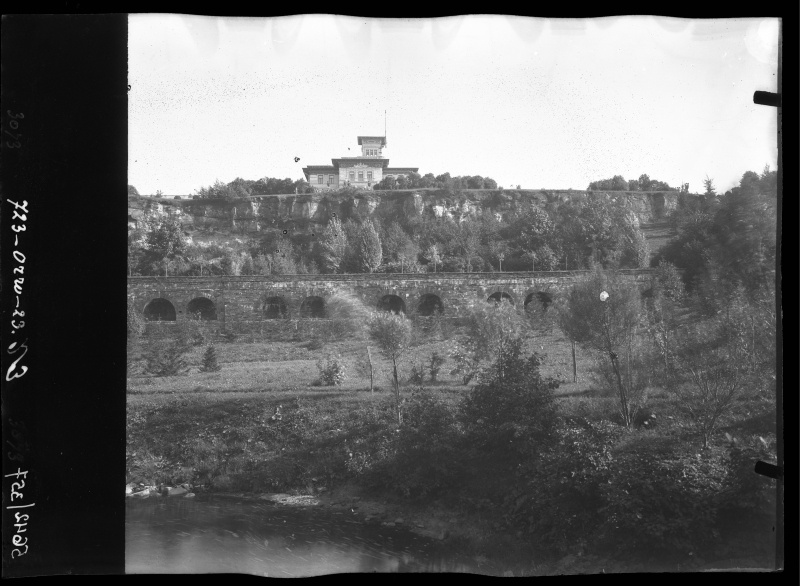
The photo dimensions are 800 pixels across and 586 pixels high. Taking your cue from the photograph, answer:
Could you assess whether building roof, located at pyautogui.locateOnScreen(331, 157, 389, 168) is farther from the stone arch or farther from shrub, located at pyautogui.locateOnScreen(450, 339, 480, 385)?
shrub, located at pyautogui.locateOnScreen(450, 339, 480, 385)

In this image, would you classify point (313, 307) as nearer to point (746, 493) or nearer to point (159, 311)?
point (159, 311)

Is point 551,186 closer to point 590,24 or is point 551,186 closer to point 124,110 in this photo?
point 590,24

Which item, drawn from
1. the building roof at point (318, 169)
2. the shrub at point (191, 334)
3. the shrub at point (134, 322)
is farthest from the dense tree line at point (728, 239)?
the shrub at point (134, 322)

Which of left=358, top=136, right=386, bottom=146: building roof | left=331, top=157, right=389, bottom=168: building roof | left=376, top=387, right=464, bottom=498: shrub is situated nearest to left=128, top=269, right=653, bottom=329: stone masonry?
left=376, top=387, right=464, bottom=498: shrub

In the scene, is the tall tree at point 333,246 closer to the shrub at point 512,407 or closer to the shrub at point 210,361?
the shrub at point 210,361

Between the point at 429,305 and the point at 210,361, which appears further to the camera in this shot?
the point at 429,305

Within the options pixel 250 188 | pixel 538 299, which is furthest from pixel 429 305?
pixel 250 188

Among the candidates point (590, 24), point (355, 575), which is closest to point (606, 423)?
point (355, 575)
